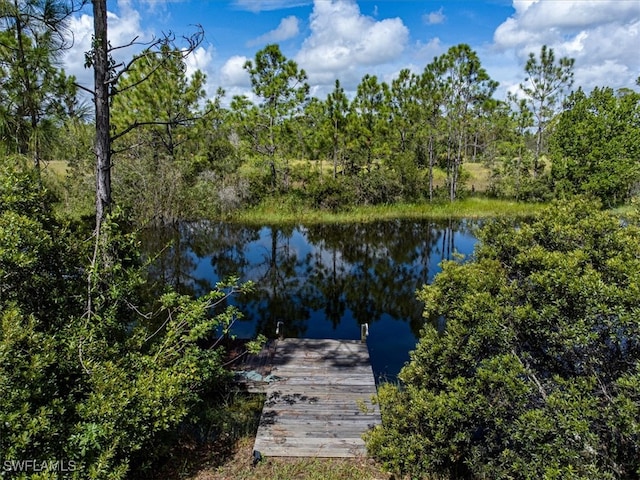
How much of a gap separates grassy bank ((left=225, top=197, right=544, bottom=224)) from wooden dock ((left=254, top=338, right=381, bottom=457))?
44.5 feet

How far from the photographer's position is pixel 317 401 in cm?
632

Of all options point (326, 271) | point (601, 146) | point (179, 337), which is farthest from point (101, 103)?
point (601, 146)

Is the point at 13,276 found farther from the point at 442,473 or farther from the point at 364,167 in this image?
the point at 364,167

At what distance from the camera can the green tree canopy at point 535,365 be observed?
310cm

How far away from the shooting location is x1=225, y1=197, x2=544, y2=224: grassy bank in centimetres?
2164

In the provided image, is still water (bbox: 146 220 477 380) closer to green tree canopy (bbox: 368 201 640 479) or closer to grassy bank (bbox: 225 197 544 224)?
grassy bank (bbox: 225 197 544 224)

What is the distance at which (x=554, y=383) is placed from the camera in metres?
3.53

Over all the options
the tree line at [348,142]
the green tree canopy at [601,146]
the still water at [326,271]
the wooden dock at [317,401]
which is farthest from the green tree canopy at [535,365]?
the green tree canopy at [601,146]

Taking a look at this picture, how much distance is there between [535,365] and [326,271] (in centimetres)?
1097

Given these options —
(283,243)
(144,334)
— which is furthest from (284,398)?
(283,243)

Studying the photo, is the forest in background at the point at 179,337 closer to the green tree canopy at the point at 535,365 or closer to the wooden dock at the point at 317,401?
the green tree canopy at the point at 535,365

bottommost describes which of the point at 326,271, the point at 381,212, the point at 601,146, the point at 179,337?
the point at 326,271

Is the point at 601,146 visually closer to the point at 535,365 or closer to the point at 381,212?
the point at 381,212

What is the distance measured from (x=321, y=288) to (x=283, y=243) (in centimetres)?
556
